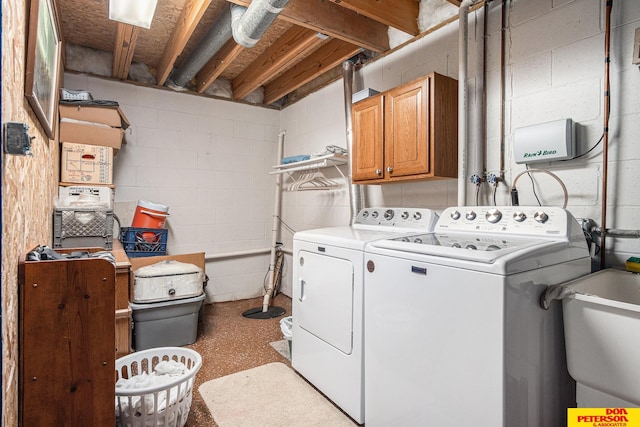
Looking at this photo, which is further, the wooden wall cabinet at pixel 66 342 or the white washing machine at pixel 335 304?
the white washing machine at pixel 335 304

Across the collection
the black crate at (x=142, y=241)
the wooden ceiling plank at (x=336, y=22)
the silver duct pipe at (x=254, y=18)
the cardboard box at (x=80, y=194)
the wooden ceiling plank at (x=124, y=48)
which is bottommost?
the black crate at (x=142, y=241)

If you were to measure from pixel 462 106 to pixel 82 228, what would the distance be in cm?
276

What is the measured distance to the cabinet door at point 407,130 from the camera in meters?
2.11

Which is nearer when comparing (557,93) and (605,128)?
(605,128)

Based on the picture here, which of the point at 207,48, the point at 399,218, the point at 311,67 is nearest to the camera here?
the point at 399,218

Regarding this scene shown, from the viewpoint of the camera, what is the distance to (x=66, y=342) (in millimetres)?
1259

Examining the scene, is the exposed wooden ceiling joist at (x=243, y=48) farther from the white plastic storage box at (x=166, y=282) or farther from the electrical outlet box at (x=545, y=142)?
the white plastic storage box at (x=166, y=282)

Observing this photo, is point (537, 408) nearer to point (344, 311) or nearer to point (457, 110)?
point (344, 311)

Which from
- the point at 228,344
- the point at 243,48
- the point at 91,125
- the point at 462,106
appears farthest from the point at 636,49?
the point at 91,125

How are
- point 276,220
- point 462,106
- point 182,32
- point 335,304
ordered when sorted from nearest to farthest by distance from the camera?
point 335,304 → point 462,106 → point 182,32 → point 276,220

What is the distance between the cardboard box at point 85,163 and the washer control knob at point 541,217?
2.98m

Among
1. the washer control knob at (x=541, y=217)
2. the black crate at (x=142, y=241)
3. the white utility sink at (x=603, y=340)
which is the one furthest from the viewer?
the black crate at (x=142, y=241)

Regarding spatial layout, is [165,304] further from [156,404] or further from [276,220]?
[276,220]

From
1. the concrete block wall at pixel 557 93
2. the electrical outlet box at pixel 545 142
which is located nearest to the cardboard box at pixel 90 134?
the concrete block wall at pixel 557 93
